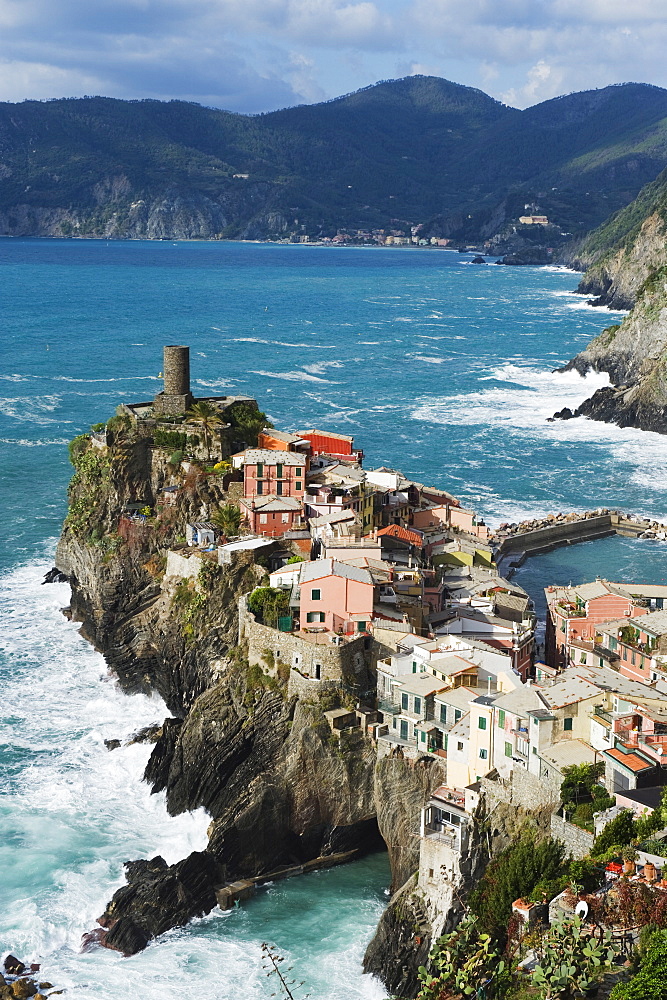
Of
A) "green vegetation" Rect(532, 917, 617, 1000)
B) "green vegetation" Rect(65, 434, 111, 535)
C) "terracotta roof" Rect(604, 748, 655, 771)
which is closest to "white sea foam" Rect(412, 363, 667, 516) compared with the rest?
"green vegetation" Rect(65, 434, 111, 535)

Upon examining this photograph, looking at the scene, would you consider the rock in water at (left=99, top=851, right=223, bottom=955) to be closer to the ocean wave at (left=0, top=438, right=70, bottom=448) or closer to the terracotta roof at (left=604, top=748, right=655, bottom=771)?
the terracotta roof at (left=604, top=748, right=655, bottom=771)

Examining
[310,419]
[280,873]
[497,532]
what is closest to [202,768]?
[280,873]

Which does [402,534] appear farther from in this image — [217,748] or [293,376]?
[293,376]

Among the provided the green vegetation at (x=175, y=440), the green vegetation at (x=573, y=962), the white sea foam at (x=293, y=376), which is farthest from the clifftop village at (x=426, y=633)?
the white sea foam at (x=293, y=376)

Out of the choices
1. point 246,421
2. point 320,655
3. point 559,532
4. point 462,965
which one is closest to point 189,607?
point 320,655

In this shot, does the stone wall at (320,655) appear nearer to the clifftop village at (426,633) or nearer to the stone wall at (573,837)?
the clifftop village at (426,633)

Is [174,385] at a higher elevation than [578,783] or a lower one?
higher
